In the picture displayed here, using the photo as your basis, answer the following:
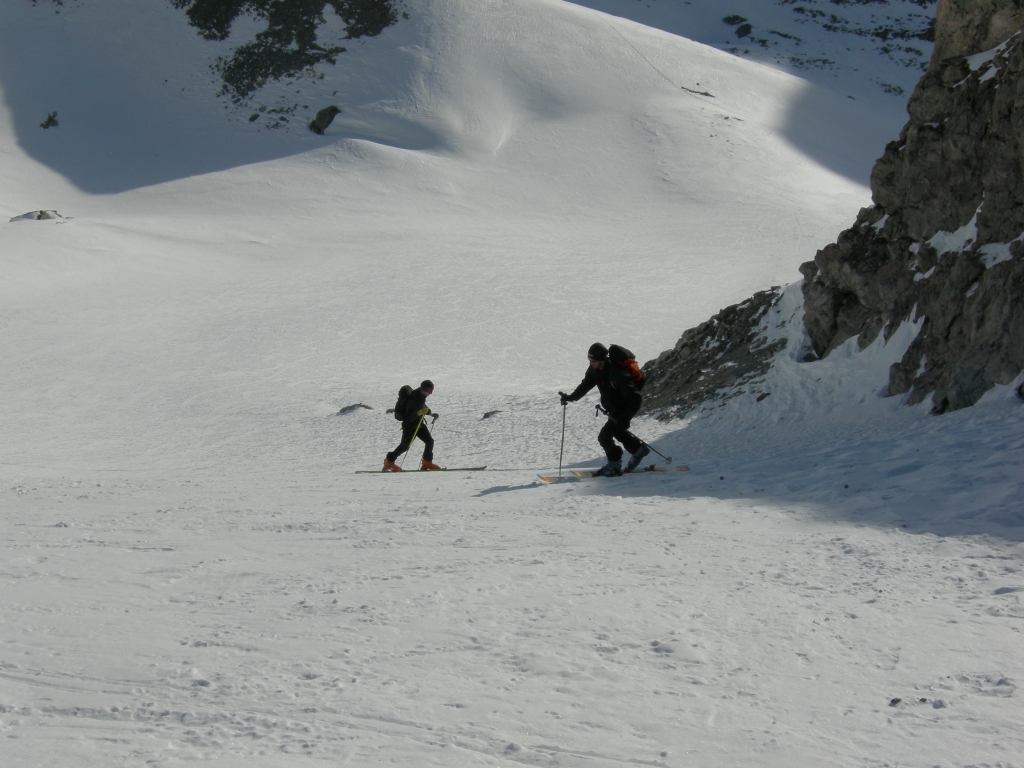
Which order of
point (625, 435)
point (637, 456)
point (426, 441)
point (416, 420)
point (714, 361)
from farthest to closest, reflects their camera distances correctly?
1. point (714, 361)
2. point (426, 441)
3. point (416, 420)
4. point (637, 456)
5. point (625, 435)

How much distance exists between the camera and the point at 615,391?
9008 millimetres

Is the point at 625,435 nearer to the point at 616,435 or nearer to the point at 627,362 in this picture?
the point at 616,435

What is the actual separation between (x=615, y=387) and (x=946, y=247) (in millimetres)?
4936

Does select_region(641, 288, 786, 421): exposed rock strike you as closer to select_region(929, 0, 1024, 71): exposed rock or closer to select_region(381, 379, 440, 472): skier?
select_region(381, 379, 440, 472): skier

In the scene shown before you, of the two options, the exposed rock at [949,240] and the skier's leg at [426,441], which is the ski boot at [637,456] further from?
the skier's leg at [426,441]

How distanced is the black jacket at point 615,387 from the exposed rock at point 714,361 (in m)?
3.72

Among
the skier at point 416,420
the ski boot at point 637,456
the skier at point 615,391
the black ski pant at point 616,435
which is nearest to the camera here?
the skier at point 615,391

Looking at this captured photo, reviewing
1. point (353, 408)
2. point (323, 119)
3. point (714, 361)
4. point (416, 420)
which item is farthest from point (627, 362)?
point (323, 119)

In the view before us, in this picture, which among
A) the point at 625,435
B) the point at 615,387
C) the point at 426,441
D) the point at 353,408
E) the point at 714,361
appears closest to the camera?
the point at 615,387

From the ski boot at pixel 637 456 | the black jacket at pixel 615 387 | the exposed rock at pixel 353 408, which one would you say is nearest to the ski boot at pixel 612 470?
the ski boot at pixel 637 456

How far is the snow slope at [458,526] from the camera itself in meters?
3.41

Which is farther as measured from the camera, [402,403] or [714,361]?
[714,361]

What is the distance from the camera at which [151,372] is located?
1914 centimetres

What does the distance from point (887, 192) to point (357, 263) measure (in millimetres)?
20609
